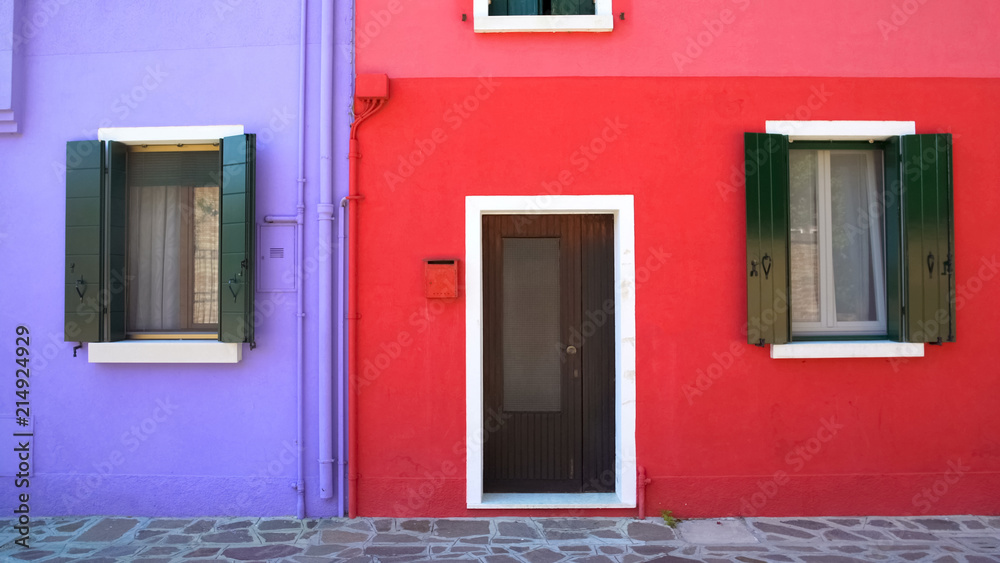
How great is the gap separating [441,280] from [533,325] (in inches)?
35.2

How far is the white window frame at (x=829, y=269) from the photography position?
5.12 metres

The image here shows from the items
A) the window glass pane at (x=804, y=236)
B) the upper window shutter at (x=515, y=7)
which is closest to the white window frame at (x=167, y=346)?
the upper window shutter at (x=515, y=7)

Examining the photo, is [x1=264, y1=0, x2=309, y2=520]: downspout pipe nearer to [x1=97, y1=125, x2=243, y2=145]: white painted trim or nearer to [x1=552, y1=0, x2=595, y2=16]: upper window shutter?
[x1=97, y1=125, x2=243, y2=145]: white painted trim

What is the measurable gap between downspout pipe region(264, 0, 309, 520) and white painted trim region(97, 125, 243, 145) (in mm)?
531

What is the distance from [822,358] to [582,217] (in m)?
2.17

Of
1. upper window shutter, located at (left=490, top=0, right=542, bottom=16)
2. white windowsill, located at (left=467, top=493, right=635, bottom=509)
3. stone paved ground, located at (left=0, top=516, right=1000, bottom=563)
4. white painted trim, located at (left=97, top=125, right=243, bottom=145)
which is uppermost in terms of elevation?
upper window shutter, located at (left=490, top=0, right=542, bottom=16)

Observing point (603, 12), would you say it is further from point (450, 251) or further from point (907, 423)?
point (907, 423)

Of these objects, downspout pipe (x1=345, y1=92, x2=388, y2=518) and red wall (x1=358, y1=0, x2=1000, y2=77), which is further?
red wall (x1=358, y1=0, x2=1000, y2=77)

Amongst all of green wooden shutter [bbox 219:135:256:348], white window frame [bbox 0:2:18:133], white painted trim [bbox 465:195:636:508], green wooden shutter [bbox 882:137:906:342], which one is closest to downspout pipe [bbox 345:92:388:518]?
green wooden shutter [bbox 219:135:256:348]

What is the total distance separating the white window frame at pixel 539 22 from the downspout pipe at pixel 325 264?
1.20 m

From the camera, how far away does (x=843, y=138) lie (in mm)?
5043

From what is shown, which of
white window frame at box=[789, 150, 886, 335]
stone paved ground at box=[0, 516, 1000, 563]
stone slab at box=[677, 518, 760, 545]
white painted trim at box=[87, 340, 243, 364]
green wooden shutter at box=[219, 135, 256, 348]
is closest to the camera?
stone paved ground at box=[0, 516, 1000, 563]

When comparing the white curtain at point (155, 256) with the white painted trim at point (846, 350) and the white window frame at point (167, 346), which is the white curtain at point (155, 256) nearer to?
the white window frame at point (167, 346)

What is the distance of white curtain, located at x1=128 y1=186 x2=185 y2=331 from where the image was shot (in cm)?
519
